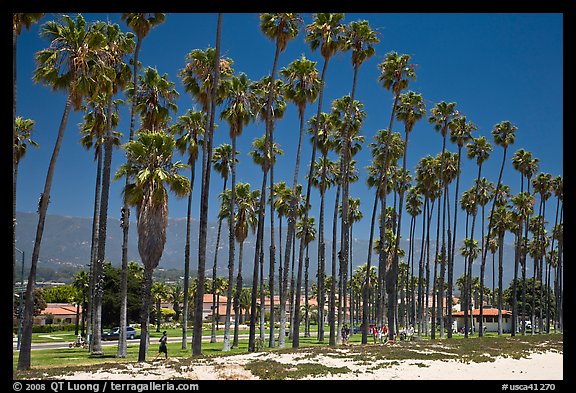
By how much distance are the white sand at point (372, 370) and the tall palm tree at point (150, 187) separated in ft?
19.3

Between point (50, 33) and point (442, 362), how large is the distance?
24.0m

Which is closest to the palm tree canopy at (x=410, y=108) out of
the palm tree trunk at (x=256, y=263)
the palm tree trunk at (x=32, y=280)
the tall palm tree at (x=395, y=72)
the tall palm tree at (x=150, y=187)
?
the tall palm tree at (x=395, y=72)

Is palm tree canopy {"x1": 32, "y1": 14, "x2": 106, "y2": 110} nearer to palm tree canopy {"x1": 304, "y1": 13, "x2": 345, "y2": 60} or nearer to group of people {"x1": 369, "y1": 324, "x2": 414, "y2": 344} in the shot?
palm tree canopy {"x1": 304, "y1": 13, "x2": 345, "y2": 60}

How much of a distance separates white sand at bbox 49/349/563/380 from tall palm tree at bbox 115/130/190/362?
19.3 ft

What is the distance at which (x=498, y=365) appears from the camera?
2622 cm

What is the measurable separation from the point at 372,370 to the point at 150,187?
13848 millimetres

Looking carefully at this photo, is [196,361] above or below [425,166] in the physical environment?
below

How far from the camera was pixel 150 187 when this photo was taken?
92.6 feet

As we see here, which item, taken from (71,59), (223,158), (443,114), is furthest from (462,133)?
(71,59)

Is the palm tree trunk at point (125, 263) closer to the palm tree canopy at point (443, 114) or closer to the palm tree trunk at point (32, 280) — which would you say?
the palm tree trunk at point (32, 280)

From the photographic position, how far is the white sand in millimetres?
20906

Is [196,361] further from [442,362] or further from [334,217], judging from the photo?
[334,217]
